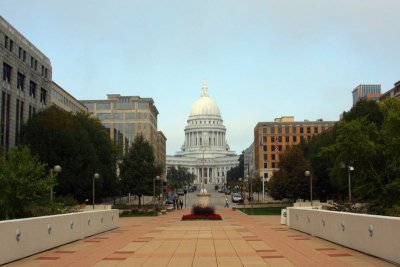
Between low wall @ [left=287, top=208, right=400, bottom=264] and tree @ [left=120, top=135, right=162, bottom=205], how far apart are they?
2016 inches

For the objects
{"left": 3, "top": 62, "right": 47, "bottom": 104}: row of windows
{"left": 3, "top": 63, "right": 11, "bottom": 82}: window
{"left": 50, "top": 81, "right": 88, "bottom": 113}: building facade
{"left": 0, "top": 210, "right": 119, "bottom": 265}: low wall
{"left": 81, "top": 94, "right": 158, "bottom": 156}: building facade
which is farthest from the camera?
{"left": 81, "top": 94, "right": 158, "bottom": 156}: building facade

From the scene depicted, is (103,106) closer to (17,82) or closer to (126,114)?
(126,114)

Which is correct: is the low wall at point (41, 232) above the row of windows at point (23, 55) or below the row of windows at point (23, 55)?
below

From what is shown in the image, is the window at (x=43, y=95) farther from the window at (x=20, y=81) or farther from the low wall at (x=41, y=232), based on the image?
the low wall at (x=41, y=232)

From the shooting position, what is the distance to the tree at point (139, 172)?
76.6 metres

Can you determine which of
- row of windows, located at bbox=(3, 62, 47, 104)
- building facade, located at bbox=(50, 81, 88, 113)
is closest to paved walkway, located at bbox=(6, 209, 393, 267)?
row of windows, located at bbox=(3, 62, 47, 104)

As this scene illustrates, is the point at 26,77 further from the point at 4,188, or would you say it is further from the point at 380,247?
the point at 380,247

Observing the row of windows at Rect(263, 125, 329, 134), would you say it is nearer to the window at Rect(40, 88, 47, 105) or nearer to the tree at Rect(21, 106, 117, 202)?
the window at Rect(40, 88, 47, 105)

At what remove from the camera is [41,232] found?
63.7ft

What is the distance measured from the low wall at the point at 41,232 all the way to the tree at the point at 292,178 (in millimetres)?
45777

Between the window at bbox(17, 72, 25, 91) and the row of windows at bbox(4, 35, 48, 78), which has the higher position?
the row of windows at bbox(4, 35, 48, 78)

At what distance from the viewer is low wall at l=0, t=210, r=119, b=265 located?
1608 centimetres

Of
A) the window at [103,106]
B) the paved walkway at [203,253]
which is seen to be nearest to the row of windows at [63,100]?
the window at [103,106]

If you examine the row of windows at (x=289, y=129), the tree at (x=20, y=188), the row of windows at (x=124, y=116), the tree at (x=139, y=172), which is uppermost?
the row of windows at (x=124, y=116)
